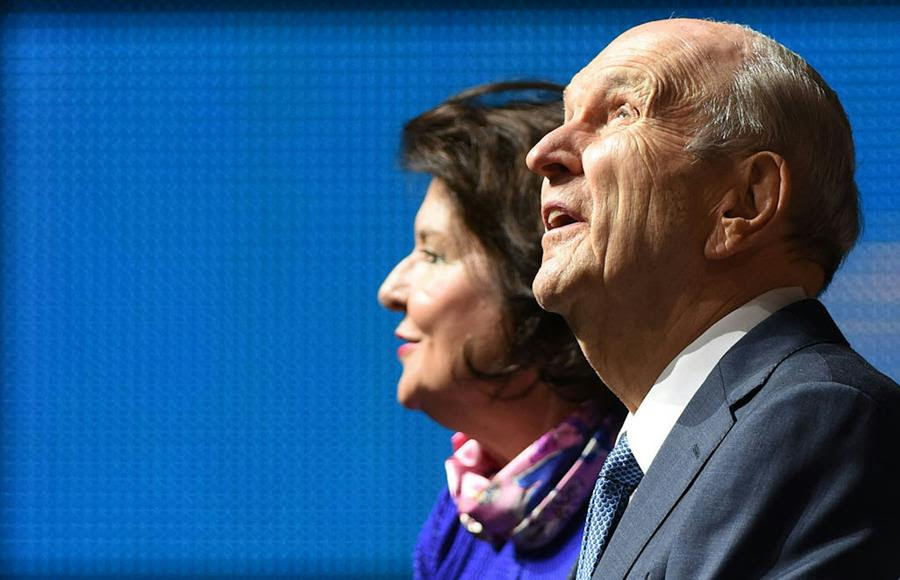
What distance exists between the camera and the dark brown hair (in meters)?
1.80

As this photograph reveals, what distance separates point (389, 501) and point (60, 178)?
0.97 meters

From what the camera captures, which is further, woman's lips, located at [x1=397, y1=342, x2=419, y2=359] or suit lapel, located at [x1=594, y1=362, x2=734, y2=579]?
woman's lips, located at [x1=397, y1=342, x2=419, y2=359]

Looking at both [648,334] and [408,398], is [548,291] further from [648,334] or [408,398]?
[408,398]

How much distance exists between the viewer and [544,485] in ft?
5.68

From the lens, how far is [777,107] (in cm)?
126

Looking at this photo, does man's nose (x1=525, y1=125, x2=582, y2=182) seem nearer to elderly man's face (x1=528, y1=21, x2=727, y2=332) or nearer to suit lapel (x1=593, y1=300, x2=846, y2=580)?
elderly man's face (x1=528, y1=21, x2=727, y2=332)

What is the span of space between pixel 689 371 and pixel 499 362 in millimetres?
566

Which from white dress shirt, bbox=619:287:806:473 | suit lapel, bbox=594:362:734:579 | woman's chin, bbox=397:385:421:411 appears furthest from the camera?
woman's chin, bbox=397:385:421:411

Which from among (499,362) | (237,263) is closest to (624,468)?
(499,362)

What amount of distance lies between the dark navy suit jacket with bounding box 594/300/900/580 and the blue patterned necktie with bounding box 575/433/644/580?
12 cm

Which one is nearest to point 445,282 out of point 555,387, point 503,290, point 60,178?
point 503,290

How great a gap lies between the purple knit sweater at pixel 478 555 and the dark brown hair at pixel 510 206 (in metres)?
0.21

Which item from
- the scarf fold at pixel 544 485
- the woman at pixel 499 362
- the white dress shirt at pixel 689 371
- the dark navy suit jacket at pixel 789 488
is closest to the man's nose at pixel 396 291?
the woman at pixel 499 362

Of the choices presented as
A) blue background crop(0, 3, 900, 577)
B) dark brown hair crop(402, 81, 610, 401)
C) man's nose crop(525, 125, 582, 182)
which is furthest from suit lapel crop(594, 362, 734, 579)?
blue background crop(0, 3, 900, 577)
